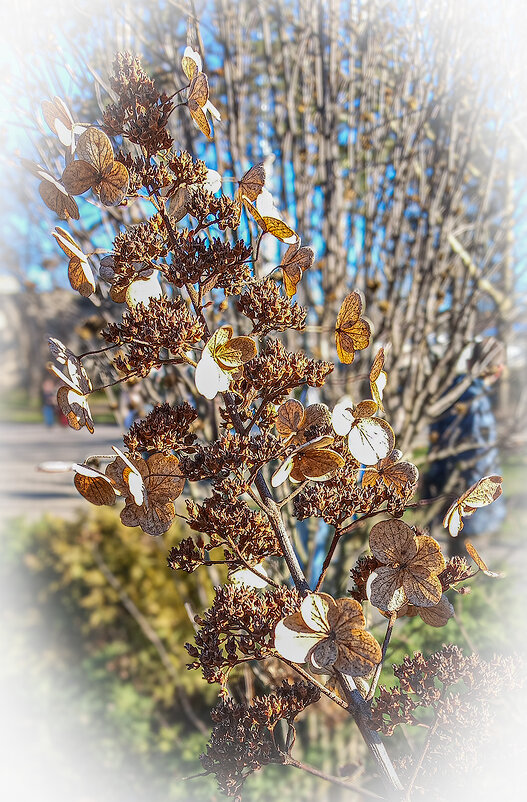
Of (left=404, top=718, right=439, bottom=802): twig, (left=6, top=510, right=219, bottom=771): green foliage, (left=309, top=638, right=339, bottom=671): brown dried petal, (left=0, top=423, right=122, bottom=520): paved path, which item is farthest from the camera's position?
(left=0, top=423, right=122, bottom=520): paved path

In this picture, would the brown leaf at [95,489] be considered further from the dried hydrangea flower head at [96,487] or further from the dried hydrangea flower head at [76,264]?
the dried hydrangea flower head at [76,264]

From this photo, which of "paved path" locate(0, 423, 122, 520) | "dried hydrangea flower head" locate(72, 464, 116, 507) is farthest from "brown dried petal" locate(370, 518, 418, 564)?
"paved path" locate(0, 423, 122, 520)

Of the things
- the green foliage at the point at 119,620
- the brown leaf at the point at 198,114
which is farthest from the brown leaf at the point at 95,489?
the green foliage at the point at 119,620

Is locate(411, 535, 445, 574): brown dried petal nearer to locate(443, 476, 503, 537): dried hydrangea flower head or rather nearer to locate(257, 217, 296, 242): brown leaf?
locate(443, 476, 503, 537): dried hydrangea flower head

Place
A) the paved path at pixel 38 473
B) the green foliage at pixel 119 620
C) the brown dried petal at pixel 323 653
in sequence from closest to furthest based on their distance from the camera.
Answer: the brown dried petal at pixel 323 653, the green foliage at pixel 119 620, the paved path at pixel 38 473

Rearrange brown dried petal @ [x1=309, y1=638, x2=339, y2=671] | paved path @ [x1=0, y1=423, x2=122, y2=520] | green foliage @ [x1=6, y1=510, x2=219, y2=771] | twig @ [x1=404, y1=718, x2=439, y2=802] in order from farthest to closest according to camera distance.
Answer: paved path @ [x1=0, y1=423, x2=122, y2=520] < green foliage @ [x1=6, y1=510, x2=219, y2=771] < twig @ [x1=404, y1=718, x2=439, y2=802] < brown dried petal @ [x1=309, y1=638, x2=339, y2=671]

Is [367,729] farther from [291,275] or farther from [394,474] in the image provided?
[291,275]

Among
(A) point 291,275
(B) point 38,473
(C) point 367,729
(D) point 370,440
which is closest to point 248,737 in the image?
(C) point 367,729
